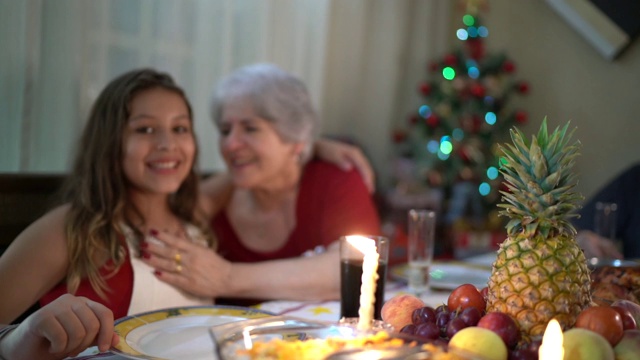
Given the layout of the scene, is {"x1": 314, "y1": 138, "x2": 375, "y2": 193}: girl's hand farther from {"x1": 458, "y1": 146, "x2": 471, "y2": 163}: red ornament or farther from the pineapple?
{"x1": 458, "y1": 146, "x2": 471, "y2": 163}: red ornament

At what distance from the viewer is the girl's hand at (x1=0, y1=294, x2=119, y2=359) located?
3.14 ft

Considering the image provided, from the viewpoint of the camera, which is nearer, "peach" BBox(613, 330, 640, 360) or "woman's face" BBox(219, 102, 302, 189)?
"peach" BBox(613, 330, 640, 360)

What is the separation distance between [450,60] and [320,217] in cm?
252

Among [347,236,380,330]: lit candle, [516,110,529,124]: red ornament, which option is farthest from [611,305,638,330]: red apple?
[516,110,529,124]: red ornament

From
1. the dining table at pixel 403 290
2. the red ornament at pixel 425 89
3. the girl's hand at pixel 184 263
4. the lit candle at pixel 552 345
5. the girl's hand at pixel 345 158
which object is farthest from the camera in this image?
the red ornament at pixel 425 89

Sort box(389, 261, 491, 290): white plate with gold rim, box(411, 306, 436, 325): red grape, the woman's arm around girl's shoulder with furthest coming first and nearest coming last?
box(389, 261, 491, 290): white plate with gold rim < the woman's arm around girl's shoulder < box(411, 306, 436, 325): red grape

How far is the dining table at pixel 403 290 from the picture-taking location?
1484 millimetres

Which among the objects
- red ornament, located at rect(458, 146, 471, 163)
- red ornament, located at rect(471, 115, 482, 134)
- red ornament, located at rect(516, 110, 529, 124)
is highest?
red ornament, located at rect(516, 110, 529, 124)

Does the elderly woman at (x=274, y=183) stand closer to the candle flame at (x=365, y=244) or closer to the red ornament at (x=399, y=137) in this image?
the candle flame at (x=365, y=244)

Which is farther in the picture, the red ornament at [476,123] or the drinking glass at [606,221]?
the red ornament at [476,123]

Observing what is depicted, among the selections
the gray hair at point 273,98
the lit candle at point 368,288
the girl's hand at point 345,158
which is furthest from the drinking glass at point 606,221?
the lit candle at point 368,288

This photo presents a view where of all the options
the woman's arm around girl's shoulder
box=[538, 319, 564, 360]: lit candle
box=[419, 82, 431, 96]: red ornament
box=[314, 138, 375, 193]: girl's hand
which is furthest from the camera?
box=[419, 82, 431, 96]: red ornament

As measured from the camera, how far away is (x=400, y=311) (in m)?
1.07

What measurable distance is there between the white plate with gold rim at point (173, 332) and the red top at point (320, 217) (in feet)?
3.14
